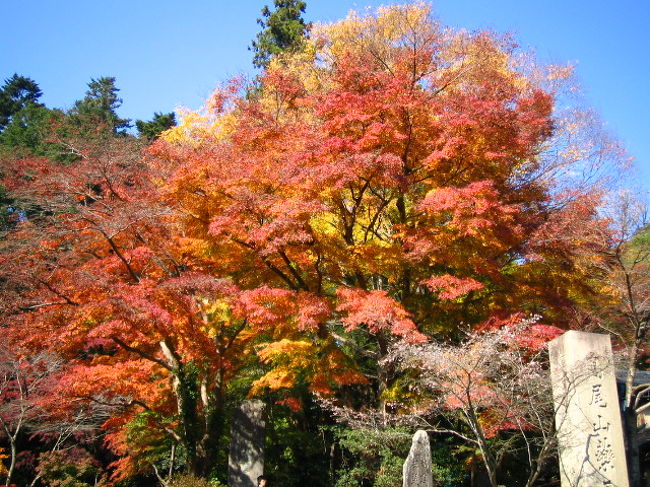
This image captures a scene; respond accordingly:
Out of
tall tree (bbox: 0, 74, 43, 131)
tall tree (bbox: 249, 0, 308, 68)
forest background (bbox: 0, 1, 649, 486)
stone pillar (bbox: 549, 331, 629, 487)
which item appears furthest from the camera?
tall tree (bbox: 0, 74, 43, 131)

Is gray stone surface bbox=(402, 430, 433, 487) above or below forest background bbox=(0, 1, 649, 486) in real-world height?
below

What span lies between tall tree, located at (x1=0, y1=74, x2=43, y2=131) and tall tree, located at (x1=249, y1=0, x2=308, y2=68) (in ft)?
59.9

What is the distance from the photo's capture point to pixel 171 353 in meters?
10.5

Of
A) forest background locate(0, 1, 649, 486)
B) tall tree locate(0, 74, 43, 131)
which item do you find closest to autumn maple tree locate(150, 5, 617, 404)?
forest background locate(0, 1, 649, 486)

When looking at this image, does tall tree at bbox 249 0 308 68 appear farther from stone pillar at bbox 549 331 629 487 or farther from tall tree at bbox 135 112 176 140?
stone pillar at bbox 549 331 629 487

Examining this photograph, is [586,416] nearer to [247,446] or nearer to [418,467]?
[418,467]

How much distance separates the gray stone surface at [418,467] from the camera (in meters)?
6.27

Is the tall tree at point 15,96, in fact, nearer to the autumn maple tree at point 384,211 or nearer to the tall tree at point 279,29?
the tall tree at point 279,29

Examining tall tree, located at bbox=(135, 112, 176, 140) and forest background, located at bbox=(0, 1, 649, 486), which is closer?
forest background, located at bbox=(0, 1, 649, 486)

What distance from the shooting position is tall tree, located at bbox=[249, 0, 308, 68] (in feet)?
87.7

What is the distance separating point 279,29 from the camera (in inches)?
1075

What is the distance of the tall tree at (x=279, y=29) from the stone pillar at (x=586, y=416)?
23.2 m

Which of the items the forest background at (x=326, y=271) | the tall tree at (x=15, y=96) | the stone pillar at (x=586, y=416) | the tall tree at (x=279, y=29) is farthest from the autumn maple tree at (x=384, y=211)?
the tall tree at (x=15, y=96)

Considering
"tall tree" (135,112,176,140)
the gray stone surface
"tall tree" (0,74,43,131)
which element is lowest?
the gray stone surface
